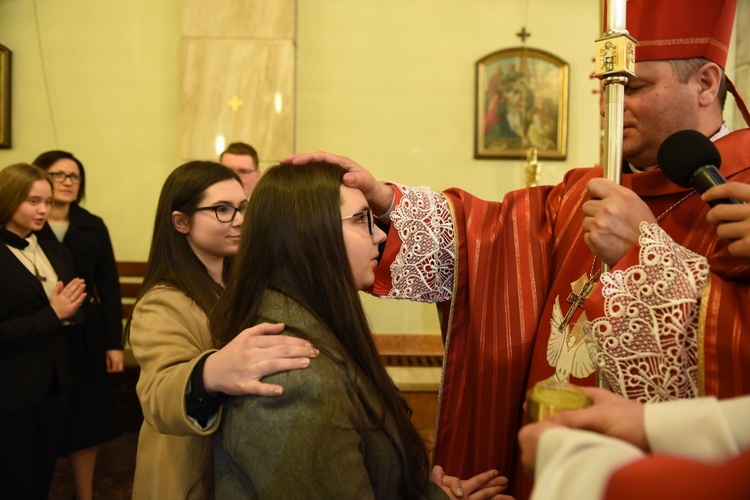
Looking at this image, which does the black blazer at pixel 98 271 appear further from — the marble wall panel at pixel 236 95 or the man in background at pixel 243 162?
the marble wall panel at pixel 236 95

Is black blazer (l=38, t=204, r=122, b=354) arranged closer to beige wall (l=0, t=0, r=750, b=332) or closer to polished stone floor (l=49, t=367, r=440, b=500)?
polished stone floor (l=49, t=367, r=440, b=500)

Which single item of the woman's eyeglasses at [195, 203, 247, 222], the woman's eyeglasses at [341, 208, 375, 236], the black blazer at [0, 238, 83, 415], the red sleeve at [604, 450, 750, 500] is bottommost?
the black blazer at [0, 238, 83, 415]

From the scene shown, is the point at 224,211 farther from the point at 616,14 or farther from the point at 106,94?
the point at 106,94

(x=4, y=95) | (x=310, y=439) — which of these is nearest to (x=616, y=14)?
(x=310, y=439)

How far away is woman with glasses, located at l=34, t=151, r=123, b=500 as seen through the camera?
357 centimetres

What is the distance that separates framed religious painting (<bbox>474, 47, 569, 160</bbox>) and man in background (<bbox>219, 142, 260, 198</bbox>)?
91.7 inches

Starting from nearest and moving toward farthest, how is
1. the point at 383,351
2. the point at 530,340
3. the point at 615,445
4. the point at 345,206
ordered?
the point at 615,445
the point at 345,206
the point at 530,340
the point at 383,351

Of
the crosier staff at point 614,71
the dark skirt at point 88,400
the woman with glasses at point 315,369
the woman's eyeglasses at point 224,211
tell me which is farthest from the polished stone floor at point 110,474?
the crosier staff at point 614,71

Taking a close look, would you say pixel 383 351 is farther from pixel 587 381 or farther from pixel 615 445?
pixel 615 445

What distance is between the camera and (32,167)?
334cm

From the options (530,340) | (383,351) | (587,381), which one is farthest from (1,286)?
(383,351)

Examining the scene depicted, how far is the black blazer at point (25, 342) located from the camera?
2922 mm

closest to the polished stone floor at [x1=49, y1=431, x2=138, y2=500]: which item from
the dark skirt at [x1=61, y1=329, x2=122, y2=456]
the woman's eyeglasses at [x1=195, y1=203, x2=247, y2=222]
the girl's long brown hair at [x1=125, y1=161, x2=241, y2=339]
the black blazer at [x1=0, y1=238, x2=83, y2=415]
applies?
the dark skirt at [x1=61, y1=329, x2=122, y2=456]

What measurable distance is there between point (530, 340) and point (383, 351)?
3935mm
